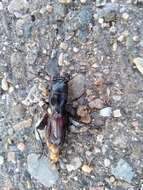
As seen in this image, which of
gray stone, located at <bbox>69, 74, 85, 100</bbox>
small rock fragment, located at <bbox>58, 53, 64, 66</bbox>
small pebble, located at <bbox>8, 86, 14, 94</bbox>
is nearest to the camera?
gray stone, located at <bbox>69, 74, 85, 100</bbox>

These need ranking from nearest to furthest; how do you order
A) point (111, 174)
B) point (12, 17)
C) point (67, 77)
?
point (111, 174) → point (67, 77) → point (12, 17)

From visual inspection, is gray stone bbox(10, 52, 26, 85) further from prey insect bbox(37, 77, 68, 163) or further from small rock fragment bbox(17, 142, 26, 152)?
Result: small rock fragment bbox(17, 142, 26, 152)

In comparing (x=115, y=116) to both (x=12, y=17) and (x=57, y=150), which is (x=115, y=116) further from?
(x=12, y=17)

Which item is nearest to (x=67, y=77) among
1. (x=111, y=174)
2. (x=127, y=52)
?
(x=127, y=52)

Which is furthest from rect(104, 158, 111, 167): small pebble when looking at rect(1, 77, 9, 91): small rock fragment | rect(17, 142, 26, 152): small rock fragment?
rect(1, 77, 9, 91): small rock fragment

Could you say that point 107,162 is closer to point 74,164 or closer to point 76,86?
point 74,164

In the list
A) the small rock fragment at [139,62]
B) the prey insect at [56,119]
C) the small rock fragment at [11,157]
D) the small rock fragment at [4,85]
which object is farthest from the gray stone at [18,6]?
the small rock fragment at [11,157]

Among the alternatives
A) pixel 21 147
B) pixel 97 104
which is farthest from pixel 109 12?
pixel 21 147
